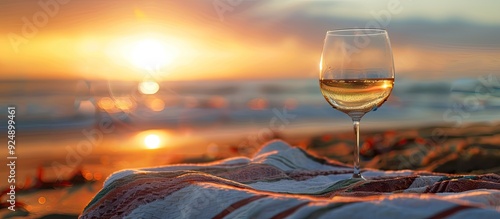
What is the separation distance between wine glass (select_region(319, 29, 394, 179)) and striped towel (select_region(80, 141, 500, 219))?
17cm

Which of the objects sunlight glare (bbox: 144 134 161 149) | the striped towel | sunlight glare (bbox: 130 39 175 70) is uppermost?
sunlight glare (bbox: 130 39 175 70)

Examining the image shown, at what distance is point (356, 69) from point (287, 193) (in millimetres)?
360

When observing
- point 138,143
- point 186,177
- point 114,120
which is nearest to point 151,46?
point 138,143

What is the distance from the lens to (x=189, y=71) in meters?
10.2

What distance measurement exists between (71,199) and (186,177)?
8.81 feet

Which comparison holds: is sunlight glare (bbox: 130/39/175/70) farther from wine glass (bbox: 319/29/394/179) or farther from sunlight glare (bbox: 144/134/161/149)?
wine glass (bbox: 319/29/394/179)

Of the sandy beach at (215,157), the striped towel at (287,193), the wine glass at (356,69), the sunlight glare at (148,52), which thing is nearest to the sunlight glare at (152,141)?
the sandy beach at (215,157)

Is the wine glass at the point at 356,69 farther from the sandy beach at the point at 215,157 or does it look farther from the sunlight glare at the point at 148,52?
the sunlight glare at the point at 148,52

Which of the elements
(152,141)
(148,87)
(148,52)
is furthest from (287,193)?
(148,87)

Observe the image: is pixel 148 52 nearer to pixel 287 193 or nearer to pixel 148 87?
pixel 287 193

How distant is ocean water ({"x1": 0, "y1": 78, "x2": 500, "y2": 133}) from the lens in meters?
7.68

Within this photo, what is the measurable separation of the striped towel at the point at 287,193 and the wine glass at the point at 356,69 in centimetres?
17

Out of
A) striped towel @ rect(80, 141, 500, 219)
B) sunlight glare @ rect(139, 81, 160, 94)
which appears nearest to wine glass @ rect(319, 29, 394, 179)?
striped towel @ rect(80, 141, 500, 219)

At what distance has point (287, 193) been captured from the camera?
1247mm
